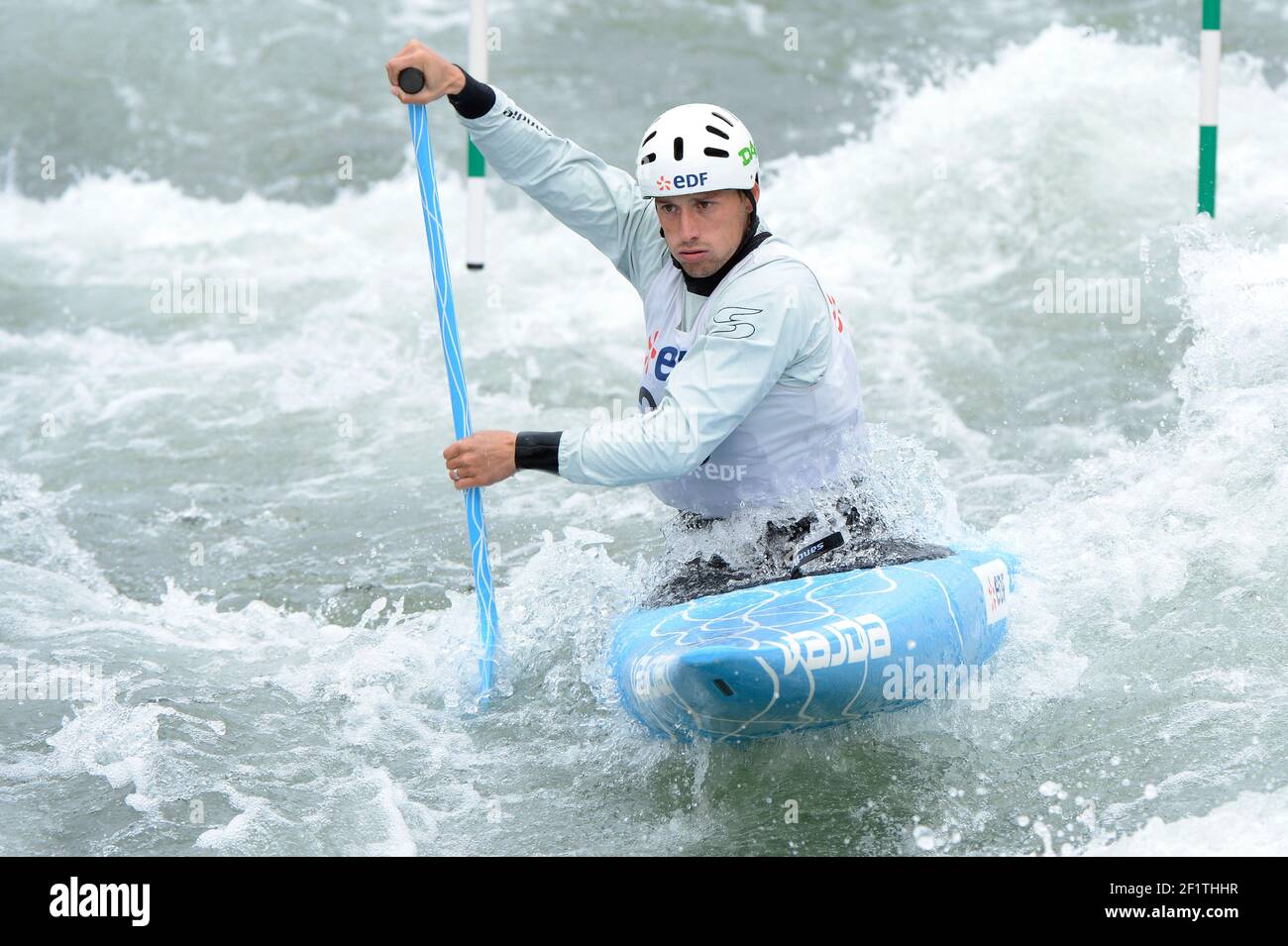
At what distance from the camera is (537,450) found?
12.5ft

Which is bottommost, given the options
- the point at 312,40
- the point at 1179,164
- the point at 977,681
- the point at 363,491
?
the point at 977,681

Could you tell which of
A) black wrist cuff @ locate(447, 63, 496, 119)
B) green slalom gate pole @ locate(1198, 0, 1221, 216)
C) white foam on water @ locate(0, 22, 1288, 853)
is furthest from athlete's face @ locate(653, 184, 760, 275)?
green slalom gate pole @ locate(1198, 0, 1221, 216)

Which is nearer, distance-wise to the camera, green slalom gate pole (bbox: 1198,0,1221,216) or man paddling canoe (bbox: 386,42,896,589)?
man paddling canoe (bbox: 386,42,896,589)

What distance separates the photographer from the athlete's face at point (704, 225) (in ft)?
12.8

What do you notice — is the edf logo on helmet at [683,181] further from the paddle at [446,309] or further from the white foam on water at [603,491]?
the white foam on water at [603,491]

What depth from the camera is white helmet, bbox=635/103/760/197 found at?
3840 millimetres

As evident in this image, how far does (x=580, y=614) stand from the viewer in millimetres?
4867

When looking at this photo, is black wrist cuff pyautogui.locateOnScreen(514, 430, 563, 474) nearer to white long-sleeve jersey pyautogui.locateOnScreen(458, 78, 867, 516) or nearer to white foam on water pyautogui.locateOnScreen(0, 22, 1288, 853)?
white long-sleeve jersey pyautogui.locateOnScreen(458, 78, 867, 516)

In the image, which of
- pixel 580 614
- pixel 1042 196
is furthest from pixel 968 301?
pixel 580 614

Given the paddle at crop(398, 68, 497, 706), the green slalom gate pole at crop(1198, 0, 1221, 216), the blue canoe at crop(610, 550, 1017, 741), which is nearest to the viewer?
the blue canoe at crop(610, 550, 1017, 741)

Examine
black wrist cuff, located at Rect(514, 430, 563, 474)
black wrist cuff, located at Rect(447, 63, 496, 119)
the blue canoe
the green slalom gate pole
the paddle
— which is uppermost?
the green slalom gate pole

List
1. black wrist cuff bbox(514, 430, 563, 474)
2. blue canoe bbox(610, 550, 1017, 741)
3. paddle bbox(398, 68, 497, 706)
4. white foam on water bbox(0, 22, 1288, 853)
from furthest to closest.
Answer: paddle bbox(398, 68, 497, 706) < white foam on water bbox(0, 22, 1288, 853) < black wrist cuff bbox(514, 430, 563, 474) < blue canoe bbox(610, 550, 1017, 741)

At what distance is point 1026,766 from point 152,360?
527cm

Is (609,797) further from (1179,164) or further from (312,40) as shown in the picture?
(312,40)
